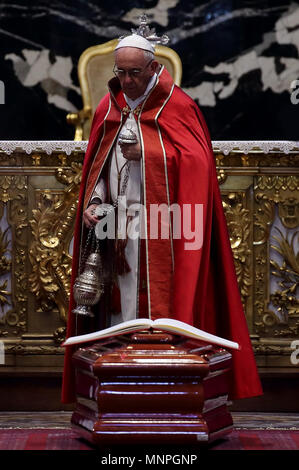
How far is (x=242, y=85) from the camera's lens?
6.32m

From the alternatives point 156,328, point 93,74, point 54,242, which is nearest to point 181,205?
point 156,328

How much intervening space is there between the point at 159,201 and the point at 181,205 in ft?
0.33

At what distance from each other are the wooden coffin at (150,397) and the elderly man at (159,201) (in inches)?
39.7

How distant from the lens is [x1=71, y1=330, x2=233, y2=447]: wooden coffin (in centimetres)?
196

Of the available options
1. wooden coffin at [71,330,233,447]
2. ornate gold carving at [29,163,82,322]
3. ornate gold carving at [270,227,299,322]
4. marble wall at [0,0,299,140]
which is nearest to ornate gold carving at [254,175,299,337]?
ornate gold carving at [270,227,299,322]

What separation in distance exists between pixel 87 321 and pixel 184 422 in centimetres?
141

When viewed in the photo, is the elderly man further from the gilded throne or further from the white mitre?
the gilded throne

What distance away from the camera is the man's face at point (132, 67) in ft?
10.3

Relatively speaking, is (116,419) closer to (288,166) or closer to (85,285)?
(85,285)

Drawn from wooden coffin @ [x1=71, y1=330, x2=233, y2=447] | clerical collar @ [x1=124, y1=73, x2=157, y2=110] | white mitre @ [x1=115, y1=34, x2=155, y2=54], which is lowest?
wooden coffin @ [x1=71, y1=330, x2=233, y2=447]

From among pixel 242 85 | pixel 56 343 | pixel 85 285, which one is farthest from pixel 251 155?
pixel 242 85

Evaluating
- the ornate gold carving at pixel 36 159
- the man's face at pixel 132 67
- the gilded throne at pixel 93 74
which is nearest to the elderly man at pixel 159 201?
the man's face at pixel 132 67

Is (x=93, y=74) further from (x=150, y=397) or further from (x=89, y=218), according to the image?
(x=150, y=397)

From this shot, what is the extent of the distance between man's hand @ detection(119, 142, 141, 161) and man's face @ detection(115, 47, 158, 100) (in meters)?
0.19
